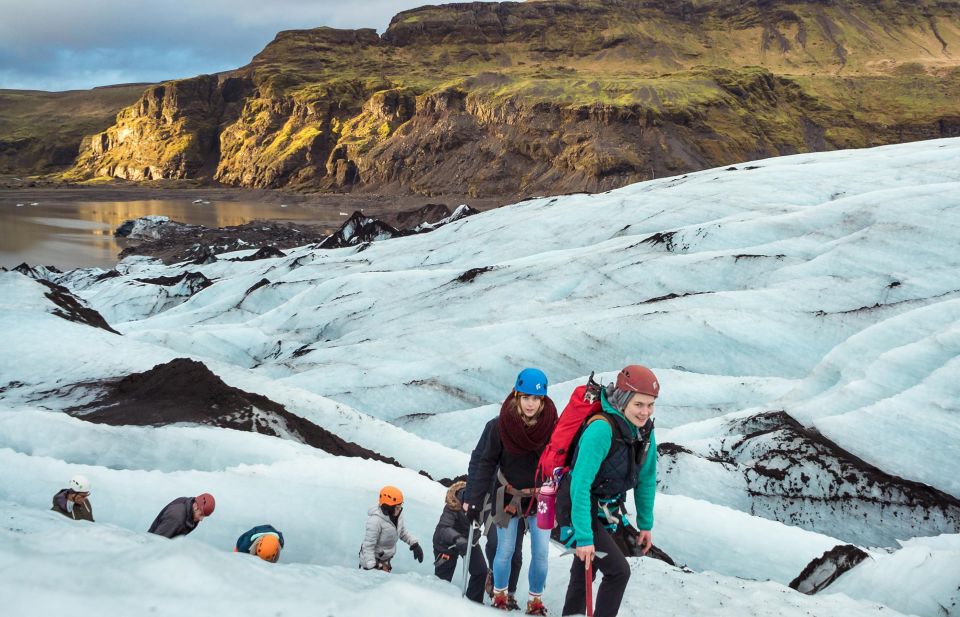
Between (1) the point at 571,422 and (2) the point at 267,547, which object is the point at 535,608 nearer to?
(1) the point at 571,422

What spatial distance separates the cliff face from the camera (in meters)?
92.0

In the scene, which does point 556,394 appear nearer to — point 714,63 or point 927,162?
point 927,162

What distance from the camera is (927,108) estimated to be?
108 meters

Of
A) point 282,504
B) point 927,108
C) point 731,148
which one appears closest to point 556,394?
point 282,504

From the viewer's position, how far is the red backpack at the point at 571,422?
3.93 meters

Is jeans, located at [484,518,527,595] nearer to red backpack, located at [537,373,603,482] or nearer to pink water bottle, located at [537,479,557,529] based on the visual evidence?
pink water bottle, located at [537,479,557,529]

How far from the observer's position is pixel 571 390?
38.2 feet

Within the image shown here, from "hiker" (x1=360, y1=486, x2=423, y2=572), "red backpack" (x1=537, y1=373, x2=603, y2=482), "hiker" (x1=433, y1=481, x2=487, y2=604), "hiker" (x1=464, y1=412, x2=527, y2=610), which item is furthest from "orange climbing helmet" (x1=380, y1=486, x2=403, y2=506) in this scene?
"red backpack" (x1=537, y1=373, x2=603, y2=482)

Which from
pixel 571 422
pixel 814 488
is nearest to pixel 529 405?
pixel 571 422

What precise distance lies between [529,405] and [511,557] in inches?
45.6

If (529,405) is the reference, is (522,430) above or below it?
below

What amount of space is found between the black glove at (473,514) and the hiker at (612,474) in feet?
3.14

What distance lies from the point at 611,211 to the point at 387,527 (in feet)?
60.2

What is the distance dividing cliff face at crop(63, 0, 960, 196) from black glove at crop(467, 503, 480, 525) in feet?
269
